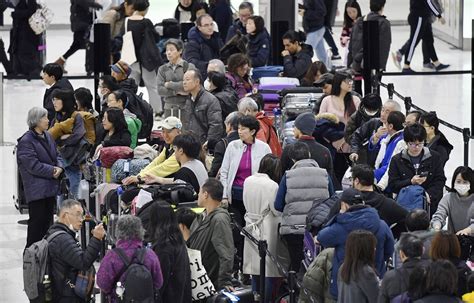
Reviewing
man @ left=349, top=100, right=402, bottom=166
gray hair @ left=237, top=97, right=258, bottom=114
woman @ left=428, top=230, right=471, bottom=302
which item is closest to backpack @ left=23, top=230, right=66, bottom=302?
woman @ left=428, top=230, right=471, bottom=302

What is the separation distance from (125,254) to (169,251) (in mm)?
448

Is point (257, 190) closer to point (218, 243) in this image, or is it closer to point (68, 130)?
point (218, 243)

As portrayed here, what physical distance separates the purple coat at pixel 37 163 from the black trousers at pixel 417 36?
11670mm

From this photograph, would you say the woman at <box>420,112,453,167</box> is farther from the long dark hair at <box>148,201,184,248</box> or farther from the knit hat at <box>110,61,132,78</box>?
the knit hat at <box>110,61,132,78</box>

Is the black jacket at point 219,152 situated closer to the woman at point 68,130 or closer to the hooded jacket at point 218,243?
the woman at point 68,130

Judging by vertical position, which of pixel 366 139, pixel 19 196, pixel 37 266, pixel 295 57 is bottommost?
pixel 19 196

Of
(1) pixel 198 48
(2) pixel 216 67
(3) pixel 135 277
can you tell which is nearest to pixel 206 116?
(2) pixel 216 67

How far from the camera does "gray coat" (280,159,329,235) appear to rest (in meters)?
13.3

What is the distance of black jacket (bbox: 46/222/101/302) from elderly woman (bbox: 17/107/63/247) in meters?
2.76

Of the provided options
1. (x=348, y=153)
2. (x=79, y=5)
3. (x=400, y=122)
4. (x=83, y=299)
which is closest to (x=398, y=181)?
(x=400, y=122)

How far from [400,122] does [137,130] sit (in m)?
2.99

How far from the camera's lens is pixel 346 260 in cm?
1118

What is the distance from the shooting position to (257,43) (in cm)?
2066

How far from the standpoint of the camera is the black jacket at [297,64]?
19.3 metres
